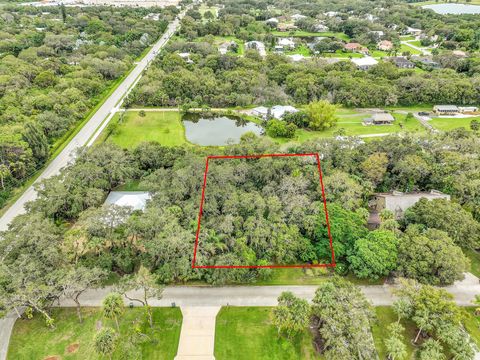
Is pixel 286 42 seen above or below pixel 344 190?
below

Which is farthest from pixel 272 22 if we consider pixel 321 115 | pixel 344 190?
pixel 344 190

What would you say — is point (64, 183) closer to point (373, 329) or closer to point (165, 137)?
point (165, 137)

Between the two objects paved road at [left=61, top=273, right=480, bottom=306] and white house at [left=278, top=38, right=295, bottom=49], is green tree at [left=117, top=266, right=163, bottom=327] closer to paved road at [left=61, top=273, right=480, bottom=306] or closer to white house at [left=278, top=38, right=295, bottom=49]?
paved road at [left=61, top=273, right=480, bottom=306]

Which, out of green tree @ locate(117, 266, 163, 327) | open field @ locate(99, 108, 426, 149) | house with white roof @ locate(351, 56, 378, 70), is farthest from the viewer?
house with white roof @ locate(351, 56, 378, 70)

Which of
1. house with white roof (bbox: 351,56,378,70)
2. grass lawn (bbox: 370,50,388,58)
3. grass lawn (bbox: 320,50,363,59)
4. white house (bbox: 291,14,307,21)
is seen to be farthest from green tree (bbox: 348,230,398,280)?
white house (bbox: 291,14,307,21)

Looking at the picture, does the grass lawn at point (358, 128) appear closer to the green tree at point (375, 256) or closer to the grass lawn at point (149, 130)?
the grass lawn at point (149, 130)

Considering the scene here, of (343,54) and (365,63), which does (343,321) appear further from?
(343,54)

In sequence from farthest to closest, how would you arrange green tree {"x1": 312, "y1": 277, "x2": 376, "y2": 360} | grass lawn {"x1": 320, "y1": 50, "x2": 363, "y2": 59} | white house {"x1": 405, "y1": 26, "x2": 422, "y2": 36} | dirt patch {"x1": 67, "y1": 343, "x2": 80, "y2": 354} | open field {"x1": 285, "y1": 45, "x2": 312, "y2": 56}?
white house {"x1": 405, "y1": 26, "x2": 422, "y2": 36}, open field {"x1": 285, "y1": 45, "x2": 312, "y2": 56}, grass lawn {"x1": 320, "y1": 50, "x2": 363, "y2": 59}, dirt patch {"x1": 67, "y1": 343, "x2": 80, "y2": 354}, green tree {"x1": 312, "y1": 277, "x2": 376, "y2": 360}

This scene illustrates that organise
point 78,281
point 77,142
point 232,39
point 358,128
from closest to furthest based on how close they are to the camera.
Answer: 1. point 78,281
2. point 77,142
3. point 358,128
4. point 232,39
